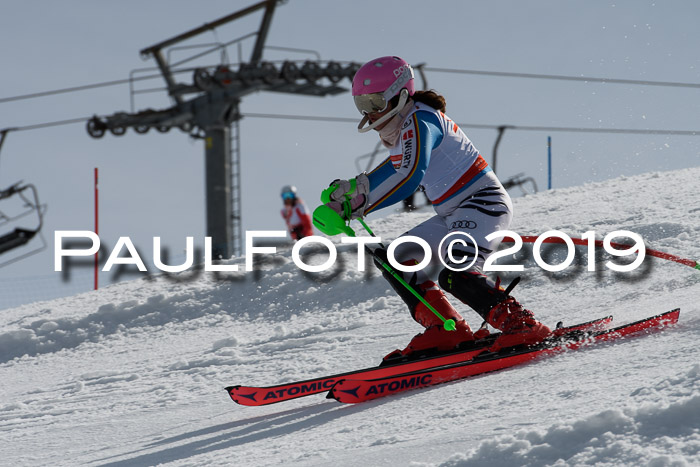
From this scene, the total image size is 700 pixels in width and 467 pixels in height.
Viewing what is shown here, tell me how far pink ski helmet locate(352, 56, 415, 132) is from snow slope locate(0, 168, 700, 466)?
1507 mm

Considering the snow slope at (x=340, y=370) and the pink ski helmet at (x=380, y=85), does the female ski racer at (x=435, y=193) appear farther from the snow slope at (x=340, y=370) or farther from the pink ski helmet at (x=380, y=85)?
the snow slope at (x=340, y=370)

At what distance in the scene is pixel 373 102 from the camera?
409cm

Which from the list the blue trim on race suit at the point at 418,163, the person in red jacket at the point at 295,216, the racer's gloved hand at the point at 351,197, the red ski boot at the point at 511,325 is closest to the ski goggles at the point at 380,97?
the blue trim on race suit at the point at 418,163

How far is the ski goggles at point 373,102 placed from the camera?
4.07 metres

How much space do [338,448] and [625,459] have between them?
120 centimetres

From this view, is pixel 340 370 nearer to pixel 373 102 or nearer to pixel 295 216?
pixel 373 102

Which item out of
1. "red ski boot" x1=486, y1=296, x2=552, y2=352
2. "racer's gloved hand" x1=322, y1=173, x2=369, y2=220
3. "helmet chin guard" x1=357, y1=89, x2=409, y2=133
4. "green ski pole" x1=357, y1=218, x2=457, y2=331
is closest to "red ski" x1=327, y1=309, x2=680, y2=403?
"red ski boot" x1=486, y1=296, x2=552, y2=352

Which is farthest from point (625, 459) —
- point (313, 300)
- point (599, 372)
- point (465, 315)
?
point (313, 300)

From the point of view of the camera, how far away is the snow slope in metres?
2.62

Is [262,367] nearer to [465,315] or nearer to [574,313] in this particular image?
[465,315]

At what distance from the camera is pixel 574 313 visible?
5.48 metres

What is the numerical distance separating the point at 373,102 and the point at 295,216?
10945mm

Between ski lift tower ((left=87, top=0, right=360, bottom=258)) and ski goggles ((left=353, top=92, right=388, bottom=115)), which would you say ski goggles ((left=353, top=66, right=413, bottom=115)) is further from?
ski lift tower ((left=87, top=0, right=360, bottom=258))

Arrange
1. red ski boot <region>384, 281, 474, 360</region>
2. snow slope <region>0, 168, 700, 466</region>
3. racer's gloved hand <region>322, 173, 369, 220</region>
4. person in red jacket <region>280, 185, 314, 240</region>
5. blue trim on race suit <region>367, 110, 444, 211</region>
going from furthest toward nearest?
person in red jacket <region>280, 185, 314, 240</region> < red ski boot <region>384, 281, 474, 360</region> < racer's gloved hand <region>322, 173, 369, 220</region> < blue trim on race suit <region>367, 110, 444, 211</region> < snow slope <region>0, 168, 700, 466</region>
